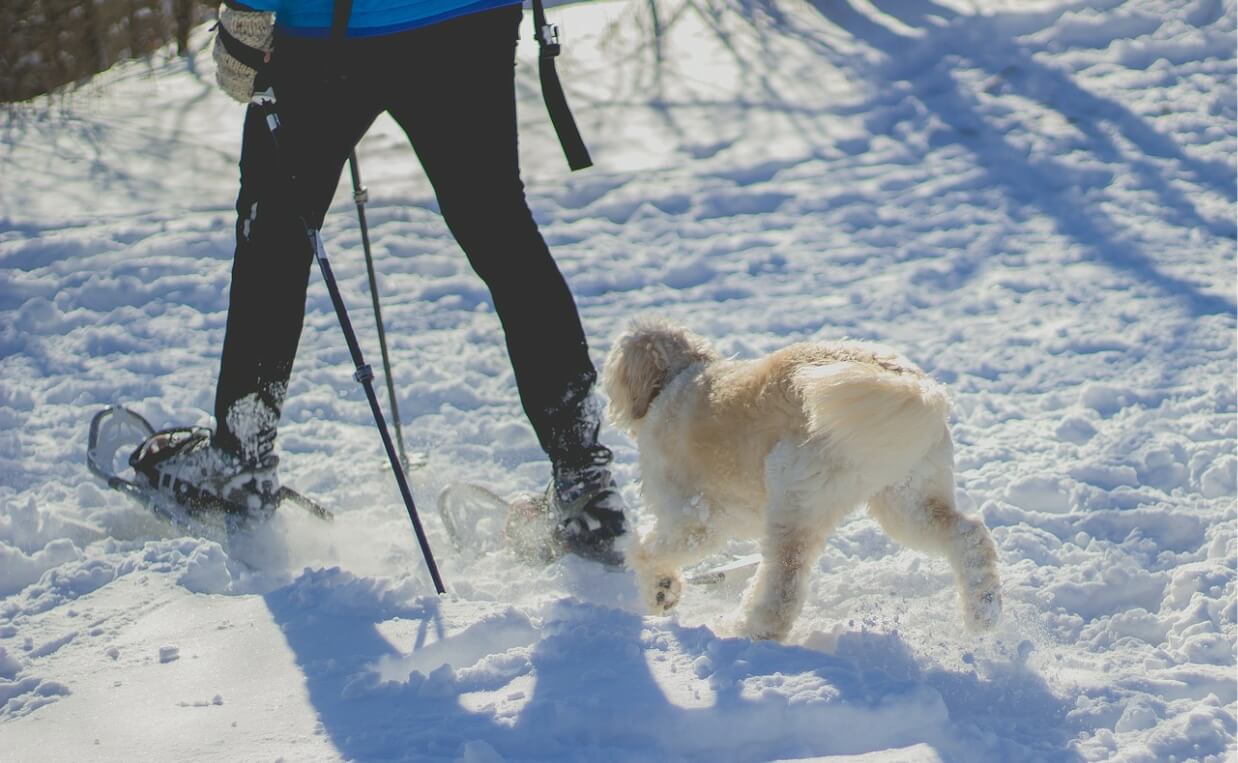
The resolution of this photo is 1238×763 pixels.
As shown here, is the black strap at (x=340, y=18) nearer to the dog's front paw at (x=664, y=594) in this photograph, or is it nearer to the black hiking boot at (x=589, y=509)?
the black hiking boot at (x=589, y=509)

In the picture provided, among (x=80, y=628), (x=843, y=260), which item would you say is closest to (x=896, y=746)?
(x=80, y=628)

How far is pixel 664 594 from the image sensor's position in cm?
342

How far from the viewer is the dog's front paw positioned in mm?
3416

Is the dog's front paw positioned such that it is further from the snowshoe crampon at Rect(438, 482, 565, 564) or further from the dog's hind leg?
the dog's hind leg

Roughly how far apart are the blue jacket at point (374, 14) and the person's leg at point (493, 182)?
1.3 inches

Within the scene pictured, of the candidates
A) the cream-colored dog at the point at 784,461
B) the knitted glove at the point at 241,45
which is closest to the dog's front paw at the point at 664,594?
the cream-colored dog at the point at 784,461

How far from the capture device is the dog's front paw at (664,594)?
342 cm

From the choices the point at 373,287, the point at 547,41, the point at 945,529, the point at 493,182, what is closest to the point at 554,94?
the point at 547,41

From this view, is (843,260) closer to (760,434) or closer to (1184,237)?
(1184,237)

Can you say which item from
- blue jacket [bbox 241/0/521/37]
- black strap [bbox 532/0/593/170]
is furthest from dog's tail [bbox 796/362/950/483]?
blue jacket [bbox 241/0/521/37]

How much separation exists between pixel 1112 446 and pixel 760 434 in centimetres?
174

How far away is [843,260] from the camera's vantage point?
20.6ft

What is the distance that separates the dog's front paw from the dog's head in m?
0.50

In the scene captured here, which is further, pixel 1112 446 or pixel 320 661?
pixel 1112 446
